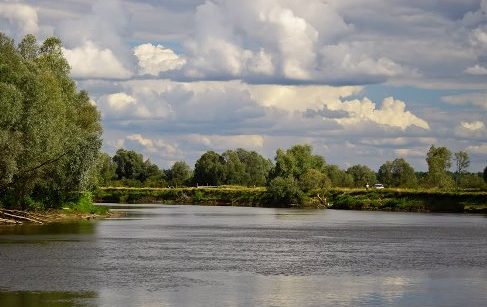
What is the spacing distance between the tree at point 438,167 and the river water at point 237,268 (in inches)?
3803

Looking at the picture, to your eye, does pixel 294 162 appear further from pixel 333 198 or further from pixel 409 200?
pixel 409 200

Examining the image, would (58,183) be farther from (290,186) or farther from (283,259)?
(290,186)

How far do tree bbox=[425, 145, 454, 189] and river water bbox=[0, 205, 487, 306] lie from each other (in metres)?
96.6

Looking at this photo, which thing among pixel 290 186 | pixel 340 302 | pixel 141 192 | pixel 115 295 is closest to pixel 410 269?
pixel 340 302

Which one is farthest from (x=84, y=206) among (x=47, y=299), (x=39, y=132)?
(x=47, y=299)

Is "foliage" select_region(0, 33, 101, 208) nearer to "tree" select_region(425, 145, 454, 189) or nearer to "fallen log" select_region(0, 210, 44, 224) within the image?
"fallen log" select_region(0, 210, 44, 224)

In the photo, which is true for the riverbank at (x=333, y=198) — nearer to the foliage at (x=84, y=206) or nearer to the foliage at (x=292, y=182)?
the foliage at (x=292, y=182)

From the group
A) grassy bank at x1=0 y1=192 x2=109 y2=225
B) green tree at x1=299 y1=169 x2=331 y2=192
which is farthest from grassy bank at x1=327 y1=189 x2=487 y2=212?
grassy bank at x1=0 y1=192 x2=109 y2=225

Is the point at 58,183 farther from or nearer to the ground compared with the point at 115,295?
farther from the ground

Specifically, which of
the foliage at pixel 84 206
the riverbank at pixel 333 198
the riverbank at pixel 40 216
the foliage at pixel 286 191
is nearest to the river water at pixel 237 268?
the riverbank at pixel 40 216

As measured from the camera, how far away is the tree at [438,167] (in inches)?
6673

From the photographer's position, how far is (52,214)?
295 ft

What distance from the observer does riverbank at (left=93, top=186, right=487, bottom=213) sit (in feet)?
433

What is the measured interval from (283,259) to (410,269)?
8.30 m
